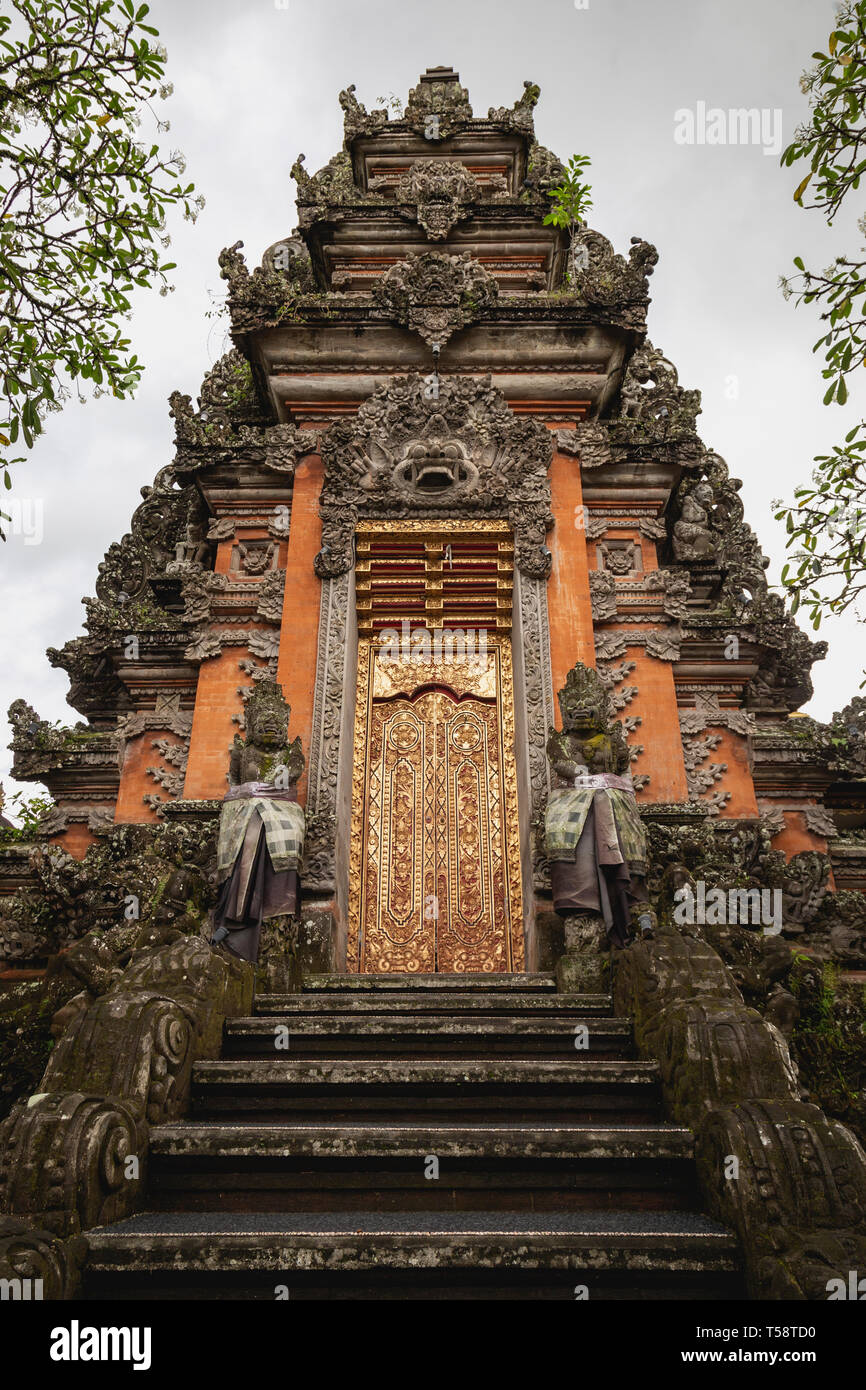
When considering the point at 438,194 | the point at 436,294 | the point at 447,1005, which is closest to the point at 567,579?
the point at 436,294

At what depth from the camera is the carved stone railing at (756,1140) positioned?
3.32 meters

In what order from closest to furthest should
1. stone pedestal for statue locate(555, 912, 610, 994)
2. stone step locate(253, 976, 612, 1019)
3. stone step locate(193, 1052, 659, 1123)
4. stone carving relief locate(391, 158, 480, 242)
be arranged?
stone step locate(193, 1052, 659, 1123)
stone step locate(253, 976, 612, 1019)
stone pedestal for statue locate(555, 912, 610, 994)
stone carving relief locate(391, 158, 480, 242)

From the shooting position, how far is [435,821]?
30.1 feet

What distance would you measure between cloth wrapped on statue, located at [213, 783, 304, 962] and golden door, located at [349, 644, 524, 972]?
1815 mm

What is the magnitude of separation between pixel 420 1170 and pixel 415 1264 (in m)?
0.76

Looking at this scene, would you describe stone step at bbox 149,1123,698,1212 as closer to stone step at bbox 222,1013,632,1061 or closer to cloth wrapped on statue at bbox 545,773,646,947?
stone step at bbox 222,1013,632,1061

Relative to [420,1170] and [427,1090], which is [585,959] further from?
[420,1170]

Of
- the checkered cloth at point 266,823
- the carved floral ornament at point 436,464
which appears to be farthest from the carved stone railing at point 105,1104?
the carved floral ornament at point 436,464

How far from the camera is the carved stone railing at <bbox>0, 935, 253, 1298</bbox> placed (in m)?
3.57

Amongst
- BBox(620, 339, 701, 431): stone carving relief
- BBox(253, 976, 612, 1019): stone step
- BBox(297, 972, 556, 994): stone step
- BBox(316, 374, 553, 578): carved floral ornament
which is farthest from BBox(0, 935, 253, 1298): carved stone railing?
BBox(620, 339, 701, 431): stone carving relief

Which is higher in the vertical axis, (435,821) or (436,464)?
(436,464)

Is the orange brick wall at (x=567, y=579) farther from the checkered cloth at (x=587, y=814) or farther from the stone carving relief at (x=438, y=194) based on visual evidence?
the stone carving relief at (x=438, y=194)

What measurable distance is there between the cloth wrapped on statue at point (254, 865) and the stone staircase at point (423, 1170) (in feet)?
3.19
